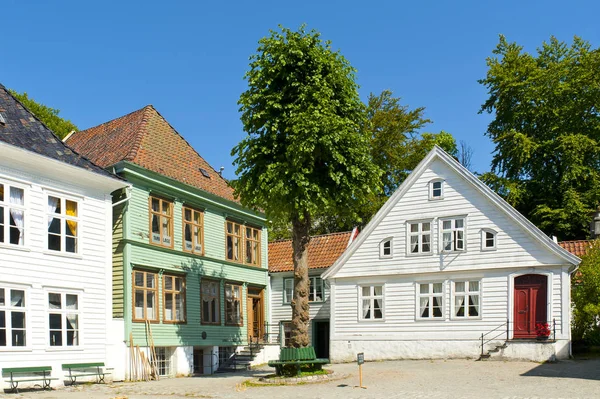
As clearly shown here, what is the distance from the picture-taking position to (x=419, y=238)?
3102 centimetres

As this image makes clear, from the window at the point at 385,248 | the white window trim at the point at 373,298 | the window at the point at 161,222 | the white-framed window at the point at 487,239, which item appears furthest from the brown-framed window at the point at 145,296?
the white-framed window at the point at 487,239

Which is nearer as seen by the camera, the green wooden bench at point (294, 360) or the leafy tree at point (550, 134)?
the green wooden bench at point (294, 360)

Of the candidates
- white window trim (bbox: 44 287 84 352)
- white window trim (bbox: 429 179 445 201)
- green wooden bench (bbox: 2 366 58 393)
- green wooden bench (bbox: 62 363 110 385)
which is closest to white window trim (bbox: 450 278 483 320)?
white window trim (bbox: 429 179 445 201)

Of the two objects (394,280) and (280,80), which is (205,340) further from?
(280,80)

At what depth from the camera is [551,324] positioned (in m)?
27.8

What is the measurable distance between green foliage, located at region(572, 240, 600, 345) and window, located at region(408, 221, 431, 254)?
19.7ft

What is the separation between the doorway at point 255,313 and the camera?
1330 inches

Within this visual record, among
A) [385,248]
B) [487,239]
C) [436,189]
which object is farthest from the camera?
[385,248]

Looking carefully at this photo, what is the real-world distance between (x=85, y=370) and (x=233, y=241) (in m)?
10.5

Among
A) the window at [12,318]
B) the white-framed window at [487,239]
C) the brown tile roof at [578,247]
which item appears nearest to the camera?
the window at [12,318]

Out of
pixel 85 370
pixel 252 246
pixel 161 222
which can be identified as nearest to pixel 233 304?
pixel 252 246

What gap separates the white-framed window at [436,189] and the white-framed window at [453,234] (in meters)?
1.04

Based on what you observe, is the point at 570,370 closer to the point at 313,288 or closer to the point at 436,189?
the point at 436,189

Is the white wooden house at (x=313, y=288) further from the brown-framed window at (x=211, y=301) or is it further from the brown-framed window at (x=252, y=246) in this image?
the brown-framed window at (x=211, y=301)
